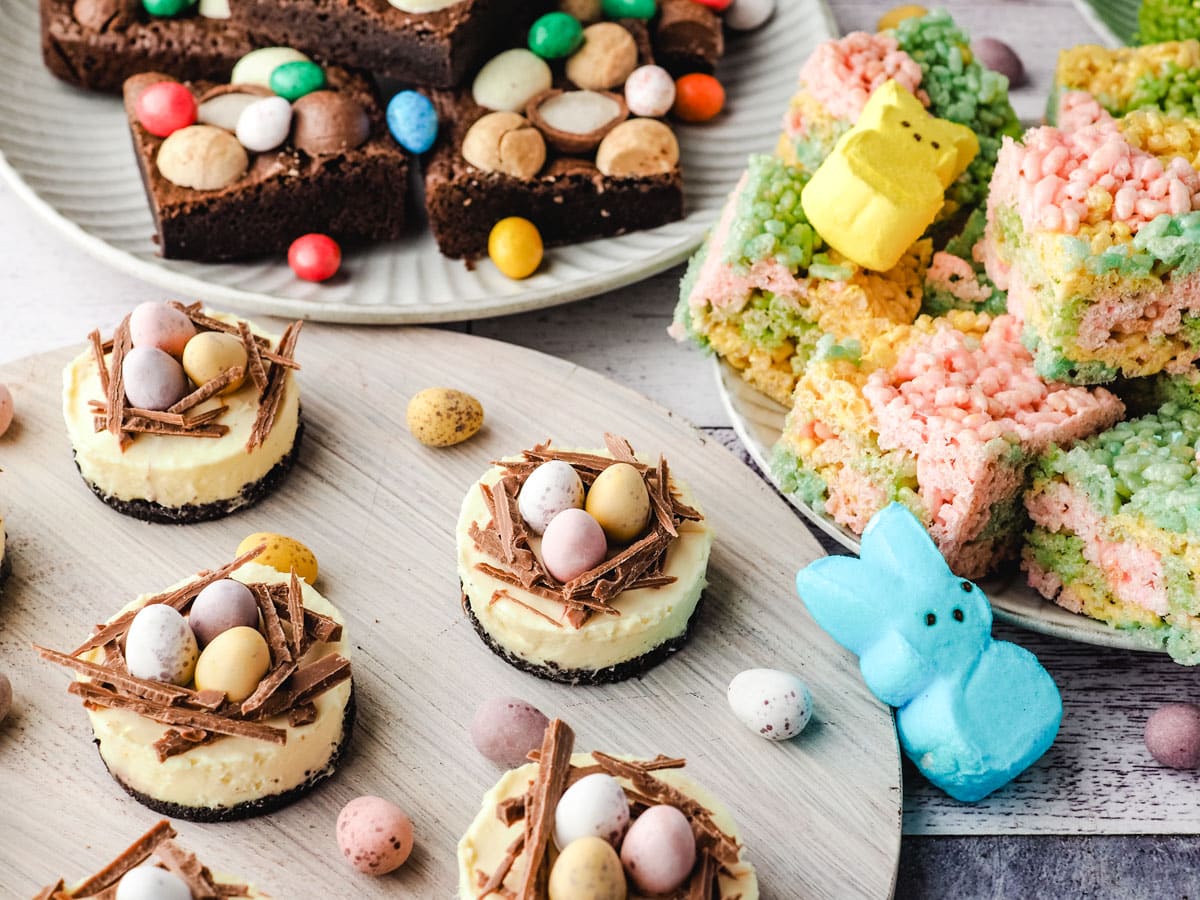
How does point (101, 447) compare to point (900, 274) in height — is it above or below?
below

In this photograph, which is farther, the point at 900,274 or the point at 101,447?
the point at 900,274

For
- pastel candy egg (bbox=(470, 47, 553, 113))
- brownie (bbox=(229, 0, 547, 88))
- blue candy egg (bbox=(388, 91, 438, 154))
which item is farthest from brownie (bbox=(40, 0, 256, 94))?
pastel candy egg (bbox=(470, 47, 553, 113))

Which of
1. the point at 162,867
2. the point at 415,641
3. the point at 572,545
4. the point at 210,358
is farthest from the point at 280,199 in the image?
the point at 162,867

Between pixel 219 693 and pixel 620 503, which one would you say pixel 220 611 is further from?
pixel 620 503

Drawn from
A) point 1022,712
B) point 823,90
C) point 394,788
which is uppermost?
point 823,90

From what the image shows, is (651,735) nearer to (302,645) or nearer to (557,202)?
(302,645)

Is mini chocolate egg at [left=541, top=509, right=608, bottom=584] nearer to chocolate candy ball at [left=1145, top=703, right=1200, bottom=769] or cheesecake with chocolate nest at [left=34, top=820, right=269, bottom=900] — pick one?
cheesecake with chocolate nest at [left=34, top=820, right=269, bottom=900]

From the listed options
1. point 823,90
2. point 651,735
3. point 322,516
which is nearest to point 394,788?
point 651,735
